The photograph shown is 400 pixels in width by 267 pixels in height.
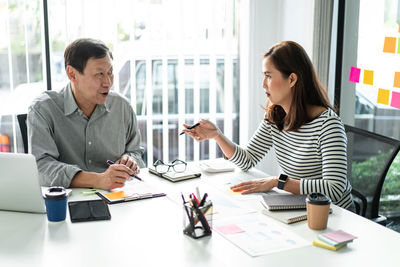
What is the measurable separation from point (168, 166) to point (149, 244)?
78cm

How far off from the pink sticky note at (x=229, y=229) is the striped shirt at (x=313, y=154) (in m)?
0.42

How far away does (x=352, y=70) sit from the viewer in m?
2.98

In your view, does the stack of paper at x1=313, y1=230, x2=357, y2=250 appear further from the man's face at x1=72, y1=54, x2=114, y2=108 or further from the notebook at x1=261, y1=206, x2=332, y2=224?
the man's face at x1=72, y1=54, x2=114, y2=108

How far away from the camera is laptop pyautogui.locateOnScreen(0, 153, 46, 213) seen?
1.59m

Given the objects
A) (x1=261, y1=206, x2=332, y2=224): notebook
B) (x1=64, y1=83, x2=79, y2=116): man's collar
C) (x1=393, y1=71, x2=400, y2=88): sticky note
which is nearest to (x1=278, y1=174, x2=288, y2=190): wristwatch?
(x1=261, y1=206, x2=332, y2=224): notebook

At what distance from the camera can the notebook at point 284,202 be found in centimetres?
164

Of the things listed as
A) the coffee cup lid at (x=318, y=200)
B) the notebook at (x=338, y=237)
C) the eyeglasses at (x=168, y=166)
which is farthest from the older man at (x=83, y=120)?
the notebook at (x=338, y=237)

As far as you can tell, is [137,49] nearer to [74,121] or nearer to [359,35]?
[74,121]

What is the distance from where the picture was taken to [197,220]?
1.47m

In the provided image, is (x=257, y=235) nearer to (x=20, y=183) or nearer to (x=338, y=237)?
(x=338, y=237)

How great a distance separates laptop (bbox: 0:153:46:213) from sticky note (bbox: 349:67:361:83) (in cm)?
209

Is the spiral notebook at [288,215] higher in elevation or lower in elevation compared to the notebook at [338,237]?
lower

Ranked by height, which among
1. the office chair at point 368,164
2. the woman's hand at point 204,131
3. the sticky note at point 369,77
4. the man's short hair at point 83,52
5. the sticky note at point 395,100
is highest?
the man's short hair at point 83,52

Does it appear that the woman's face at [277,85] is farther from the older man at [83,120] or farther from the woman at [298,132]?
the older man at [83,120]
